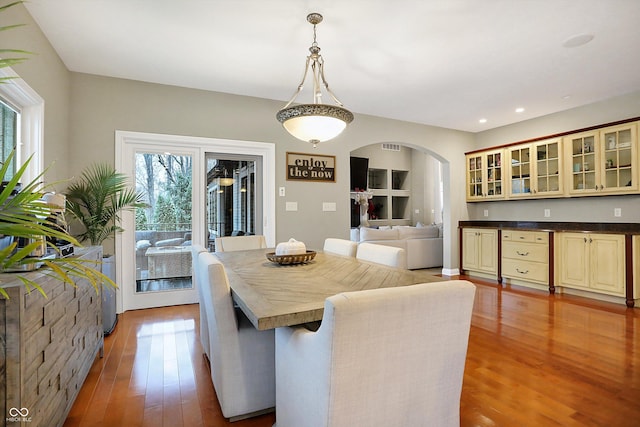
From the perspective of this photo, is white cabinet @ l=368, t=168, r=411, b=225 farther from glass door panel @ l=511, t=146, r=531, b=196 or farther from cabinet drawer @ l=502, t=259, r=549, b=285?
cabinet drawer @ l=502, t=259, r=549, b=285

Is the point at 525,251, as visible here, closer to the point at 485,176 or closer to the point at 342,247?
the point at 485,176

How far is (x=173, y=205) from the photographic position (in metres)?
3.85

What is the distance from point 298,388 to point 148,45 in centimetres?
300

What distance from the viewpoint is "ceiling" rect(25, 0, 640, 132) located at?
2354mm

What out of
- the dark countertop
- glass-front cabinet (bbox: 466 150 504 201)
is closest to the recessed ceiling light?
the dark countertop

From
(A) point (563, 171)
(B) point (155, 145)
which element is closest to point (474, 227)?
(A) point (563, 171)

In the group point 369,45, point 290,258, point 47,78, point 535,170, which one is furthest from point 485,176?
point 47,78

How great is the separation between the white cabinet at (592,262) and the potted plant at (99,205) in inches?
198

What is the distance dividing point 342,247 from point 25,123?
2.66 metres

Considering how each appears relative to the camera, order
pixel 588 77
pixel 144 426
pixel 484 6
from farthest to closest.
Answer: pixel 588 77, pixel 484 6, pixel 144 426

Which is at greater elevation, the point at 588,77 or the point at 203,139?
the point at 588,77

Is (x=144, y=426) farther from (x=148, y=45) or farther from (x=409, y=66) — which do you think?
(x=409, y=66)

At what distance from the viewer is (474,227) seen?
542cm

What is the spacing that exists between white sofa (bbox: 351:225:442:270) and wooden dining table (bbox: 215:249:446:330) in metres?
3.29
